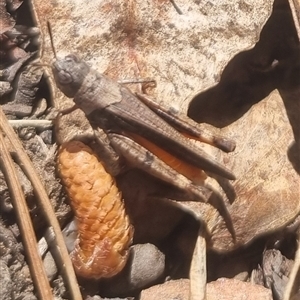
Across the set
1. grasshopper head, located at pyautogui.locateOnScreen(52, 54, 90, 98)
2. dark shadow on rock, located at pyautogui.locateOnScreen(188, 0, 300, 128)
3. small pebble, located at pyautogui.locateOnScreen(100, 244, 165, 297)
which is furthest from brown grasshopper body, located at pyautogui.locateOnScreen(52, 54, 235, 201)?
small pebble, located at pyautogui.locateOnScreen(100, 244, 165, 297)

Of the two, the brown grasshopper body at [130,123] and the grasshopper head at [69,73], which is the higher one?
the grasshopper head at [69,73]

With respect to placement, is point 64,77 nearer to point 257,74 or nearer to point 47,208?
point 47,208

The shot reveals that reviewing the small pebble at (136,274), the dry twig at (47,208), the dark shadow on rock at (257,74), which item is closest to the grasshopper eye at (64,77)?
the dry twig at (47,208)

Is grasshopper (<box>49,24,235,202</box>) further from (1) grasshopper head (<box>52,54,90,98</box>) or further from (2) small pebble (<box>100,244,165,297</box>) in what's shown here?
(2) small pebble (<box>100,244,165,297</box>)

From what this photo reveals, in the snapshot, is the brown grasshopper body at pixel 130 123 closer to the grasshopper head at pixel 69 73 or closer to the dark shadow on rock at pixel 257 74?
the grasshopper head at pixel 69 73

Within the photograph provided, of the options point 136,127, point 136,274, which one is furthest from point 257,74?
point 136,274

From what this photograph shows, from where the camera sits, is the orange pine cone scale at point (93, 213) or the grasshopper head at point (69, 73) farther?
the grasshopper head at point (69, 73)
